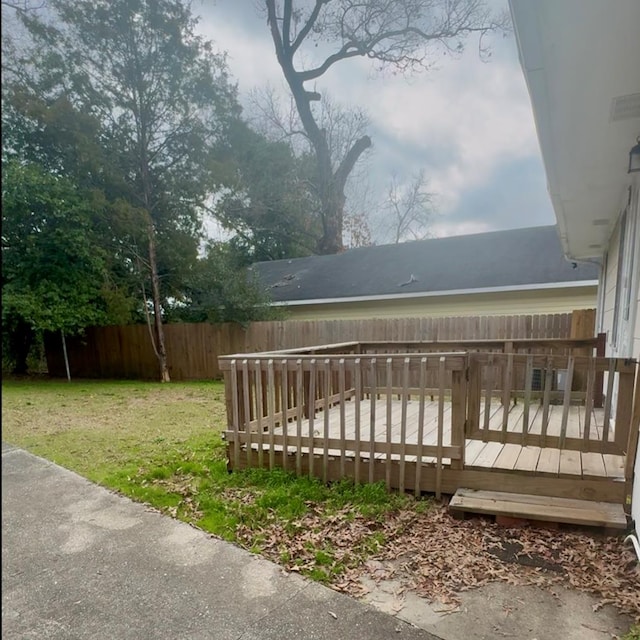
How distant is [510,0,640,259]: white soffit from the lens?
1791 mm

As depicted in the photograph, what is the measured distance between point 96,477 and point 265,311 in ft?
25.8

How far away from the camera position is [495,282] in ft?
34.9

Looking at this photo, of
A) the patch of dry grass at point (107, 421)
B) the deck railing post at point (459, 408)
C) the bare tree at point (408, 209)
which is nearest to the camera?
the deck railing post at point (459, 408)

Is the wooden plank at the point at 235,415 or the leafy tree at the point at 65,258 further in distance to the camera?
the leafy tree at the point at 65,258

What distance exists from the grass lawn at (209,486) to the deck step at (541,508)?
1.30 feet

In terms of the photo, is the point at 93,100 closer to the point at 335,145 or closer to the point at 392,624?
the point at 335,145

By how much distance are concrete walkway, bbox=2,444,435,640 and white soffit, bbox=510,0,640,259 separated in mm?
2893

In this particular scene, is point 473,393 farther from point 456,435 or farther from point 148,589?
point 148,589

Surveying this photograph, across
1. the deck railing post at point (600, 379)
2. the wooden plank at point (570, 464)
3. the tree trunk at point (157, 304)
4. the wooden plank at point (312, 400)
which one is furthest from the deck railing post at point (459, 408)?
the tree trunk at point (157, 304)

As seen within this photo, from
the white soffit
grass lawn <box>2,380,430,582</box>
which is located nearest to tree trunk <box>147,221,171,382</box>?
grass lawn <box>2,380,430,582</box>

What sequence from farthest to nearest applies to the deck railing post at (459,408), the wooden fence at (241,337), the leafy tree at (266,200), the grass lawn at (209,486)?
the leafy tree at (266,200) < the wooden fence at (241,337) < the deck railing post at (459,408) < the grass lawn at (209,486)

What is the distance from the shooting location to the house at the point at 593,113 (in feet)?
5.98

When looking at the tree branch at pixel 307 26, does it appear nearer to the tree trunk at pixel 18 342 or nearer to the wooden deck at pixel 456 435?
the wooden deck at pixel 456 435

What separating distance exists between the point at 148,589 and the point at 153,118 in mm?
12459
